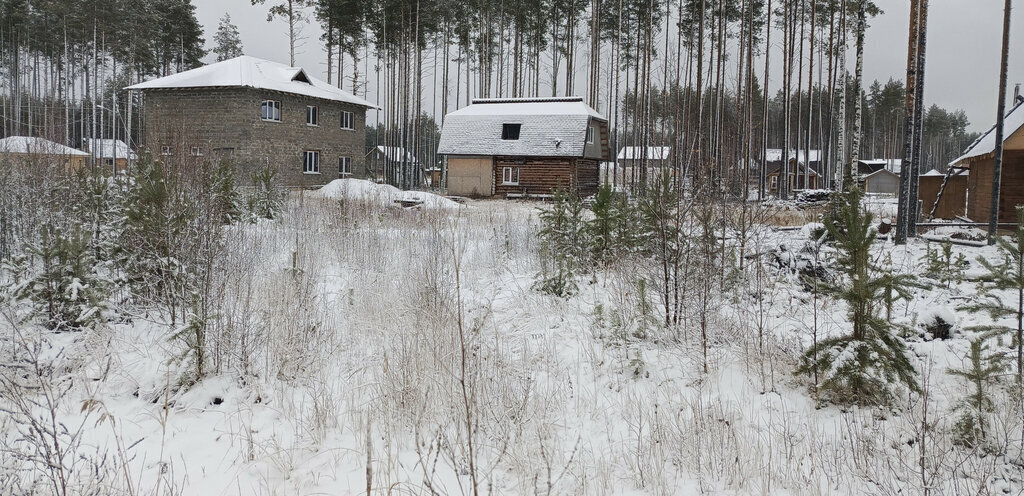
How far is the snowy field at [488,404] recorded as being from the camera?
4.16 m

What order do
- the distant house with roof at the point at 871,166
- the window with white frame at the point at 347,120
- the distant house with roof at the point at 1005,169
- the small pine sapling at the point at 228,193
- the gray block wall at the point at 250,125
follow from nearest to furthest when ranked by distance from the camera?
the small pine sapling at the point at 228,193 < the distant house with roof at the point at 1005,169 < the gray block wall at the point at 250,125 < the window with white frame at the point at 347,120 < the distant house with roof at the point at 871,166

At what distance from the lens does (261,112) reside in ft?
94.8

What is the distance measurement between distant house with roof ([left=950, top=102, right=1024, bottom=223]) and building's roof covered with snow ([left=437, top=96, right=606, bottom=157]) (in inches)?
628

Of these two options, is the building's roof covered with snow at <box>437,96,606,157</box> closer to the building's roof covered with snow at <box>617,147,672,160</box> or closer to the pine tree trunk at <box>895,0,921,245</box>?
the building's roof covered with snow at <box>617,147,672,160</box>

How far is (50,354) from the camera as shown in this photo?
6406 millimetres

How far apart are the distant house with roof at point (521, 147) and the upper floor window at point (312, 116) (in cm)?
675

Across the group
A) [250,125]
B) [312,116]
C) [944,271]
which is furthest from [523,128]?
[944,271]

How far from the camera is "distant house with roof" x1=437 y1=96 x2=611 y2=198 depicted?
99.9 feet

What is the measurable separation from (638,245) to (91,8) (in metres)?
42.4

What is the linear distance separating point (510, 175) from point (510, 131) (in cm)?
242

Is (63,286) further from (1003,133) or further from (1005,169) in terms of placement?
(1005,169)

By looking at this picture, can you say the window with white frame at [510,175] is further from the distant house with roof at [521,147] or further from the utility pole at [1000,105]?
the utility pole at [1000,105]

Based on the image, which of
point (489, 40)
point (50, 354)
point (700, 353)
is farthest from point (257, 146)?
point (700, 353)

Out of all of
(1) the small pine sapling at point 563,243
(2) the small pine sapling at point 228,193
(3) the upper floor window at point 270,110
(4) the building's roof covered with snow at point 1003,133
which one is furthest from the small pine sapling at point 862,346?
(3) the upper floor window at point 270,110
